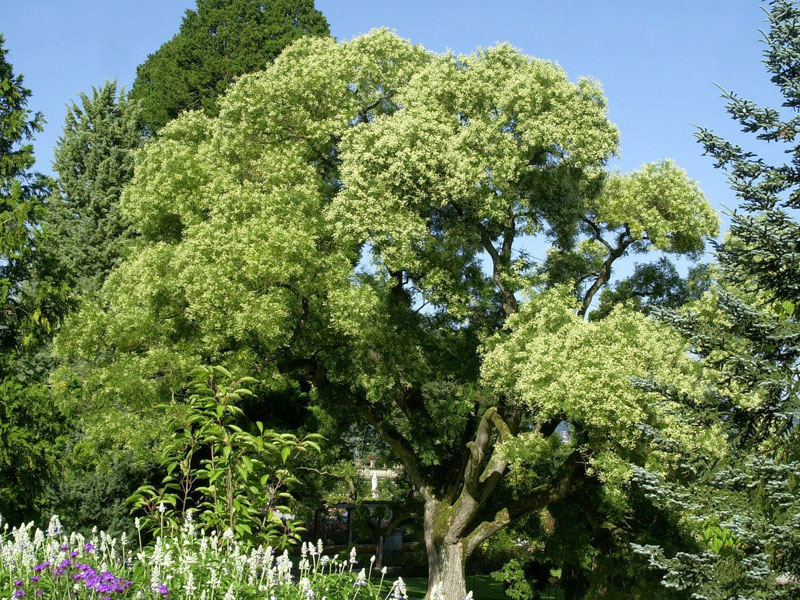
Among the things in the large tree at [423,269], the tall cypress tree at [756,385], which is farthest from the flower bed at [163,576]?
the large tree at [423,269]

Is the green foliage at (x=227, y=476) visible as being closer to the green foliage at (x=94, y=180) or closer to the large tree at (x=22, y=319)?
the large tree at (x=22, y=319)

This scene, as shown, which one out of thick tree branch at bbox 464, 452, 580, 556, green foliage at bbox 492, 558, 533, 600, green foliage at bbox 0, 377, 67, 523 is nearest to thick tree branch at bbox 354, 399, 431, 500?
thick tree branch at bbox 464, 452, 580, 556

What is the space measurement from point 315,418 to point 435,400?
4.20 m

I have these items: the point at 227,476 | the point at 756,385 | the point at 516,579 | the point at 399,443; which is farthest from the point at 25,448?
the point at 756,385

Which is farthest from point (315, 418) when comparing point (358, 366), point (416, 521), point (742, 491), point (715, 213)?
point (742, 491)

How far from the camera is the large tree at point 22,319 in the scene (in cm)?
1977

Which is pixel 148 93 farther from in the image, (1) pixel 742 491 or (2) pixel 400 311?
(1) pixel 742 491

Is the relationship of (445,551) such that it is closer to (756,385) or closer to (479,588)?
(479,588)

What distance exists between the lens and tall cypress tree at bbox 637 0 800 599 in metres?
7.64

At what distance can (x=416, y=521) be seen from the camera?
2830 centimetres

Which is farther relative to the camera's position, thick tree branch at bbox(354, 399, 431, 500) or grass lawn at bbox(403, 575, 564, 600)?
grass lawn at bbox(403, 575, 564, 600)

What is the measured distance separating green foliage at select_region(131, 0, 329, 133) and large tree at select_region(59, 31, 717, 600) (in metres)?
12.0

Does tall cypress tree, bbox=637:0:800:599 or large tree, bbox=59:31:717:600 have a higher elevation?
large tree, bbox=59:31:717:600

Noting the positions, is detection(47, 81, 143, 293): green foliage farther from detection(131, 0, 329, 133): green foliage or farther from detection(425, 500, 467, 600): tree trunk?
detection(425, 500, 467, 600): tree trunk
